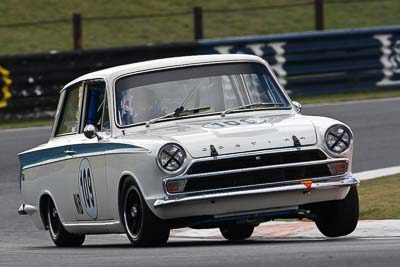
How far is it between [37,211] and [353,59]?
13409mm

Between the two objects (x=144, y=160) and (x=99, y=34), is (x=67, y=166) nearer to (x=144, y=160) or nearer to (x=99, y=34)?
(x=144, y=160)

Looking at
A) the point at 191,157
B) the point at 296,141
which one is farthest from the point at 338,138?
the point at 191,157

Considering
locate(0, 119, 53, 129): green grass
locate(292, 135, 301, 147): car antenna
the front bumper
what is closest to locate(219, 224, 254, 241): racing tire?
the front bumper

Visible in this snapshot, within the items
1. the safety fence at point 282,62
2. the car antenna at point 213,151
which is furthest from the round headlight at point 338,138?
the safety fence at point 282,62

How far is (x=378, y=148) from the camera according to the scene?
17031mm

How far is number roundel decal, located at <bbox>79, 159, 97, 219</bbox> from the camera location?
1045 cm

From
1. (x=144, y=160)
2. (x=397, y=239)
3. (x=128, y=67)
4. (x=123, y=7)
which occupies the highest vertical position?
(x=123, y=7)

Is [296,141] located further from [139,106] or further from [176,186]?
[139,106]

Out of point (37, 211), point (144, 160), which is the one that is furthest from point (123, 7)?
point (144, 160)

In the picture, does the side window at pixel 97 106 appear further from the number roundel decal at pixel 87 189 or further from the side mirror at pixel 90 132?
the number roundel decal at pixel 87 189

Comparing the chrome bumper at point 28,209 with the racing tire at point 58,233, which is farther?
the chrome bumper at point 28,209

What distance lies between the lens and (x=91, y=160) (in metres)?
10.4

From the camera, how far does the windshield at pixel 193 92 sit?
1037 centimetres

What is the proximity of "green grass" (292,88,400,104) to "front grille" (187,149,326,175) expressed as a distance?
13682 millimetres
